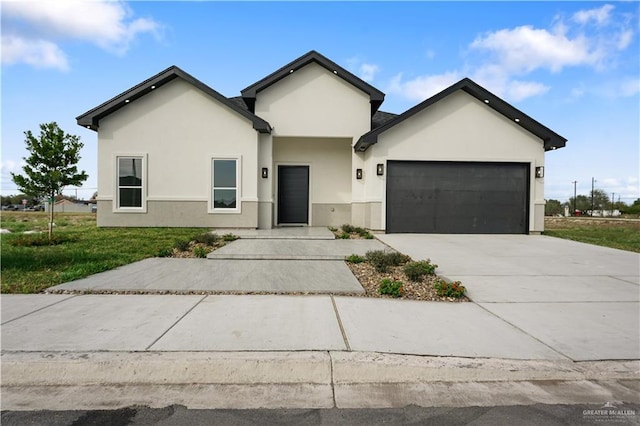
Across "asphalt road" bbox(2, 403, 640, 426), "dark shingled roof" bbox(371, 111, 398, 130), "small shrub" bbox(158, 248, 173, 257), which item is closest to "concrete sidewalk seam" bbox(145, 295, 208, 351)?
"asphalt road" bbox(2, 403, 640, 426)

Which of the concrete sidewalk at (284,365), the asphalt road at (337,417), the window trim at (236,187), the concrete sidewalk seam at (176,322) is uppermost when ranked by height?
the window trim at (236,187)

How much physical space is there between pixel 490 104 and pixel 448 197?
3.70 meters

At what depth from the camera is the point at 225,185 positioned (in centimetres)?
1355

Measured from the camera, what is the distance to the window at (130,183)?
1337 cm

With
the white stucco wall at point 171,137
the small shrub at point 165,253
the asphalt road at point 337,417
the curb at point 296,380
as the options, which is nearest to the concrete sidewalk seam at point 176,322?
the curb at point 296,380

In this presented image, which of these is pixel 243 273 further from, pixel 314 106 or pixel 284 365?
pixel 314 106

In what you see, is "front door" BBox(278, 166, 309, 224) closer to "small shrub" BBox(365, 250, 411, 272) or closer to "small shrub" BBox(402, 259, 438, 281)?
"small shrub" BBox(365, 250, 411, 272)

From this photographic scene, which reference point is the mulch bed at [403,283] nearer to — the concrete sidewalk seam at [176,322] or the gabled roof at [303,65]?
the concrete sidewalk seam at [176,322]

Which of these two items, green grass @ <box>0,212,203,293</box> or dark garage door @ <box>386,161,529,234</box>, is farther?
dark garage door @ <box>386,161,529,234</box>

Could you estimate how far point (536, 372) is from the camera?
11.1 feet

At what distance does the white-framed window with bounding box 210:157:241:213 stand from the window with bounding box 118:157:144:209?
107 inches

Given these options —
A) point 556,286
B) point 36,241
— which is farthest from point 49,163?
point 556,286

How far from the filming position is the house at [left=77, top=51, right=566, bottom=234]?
42.5ft

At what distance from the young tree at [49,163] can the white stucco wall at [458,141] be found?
941 centimetres
